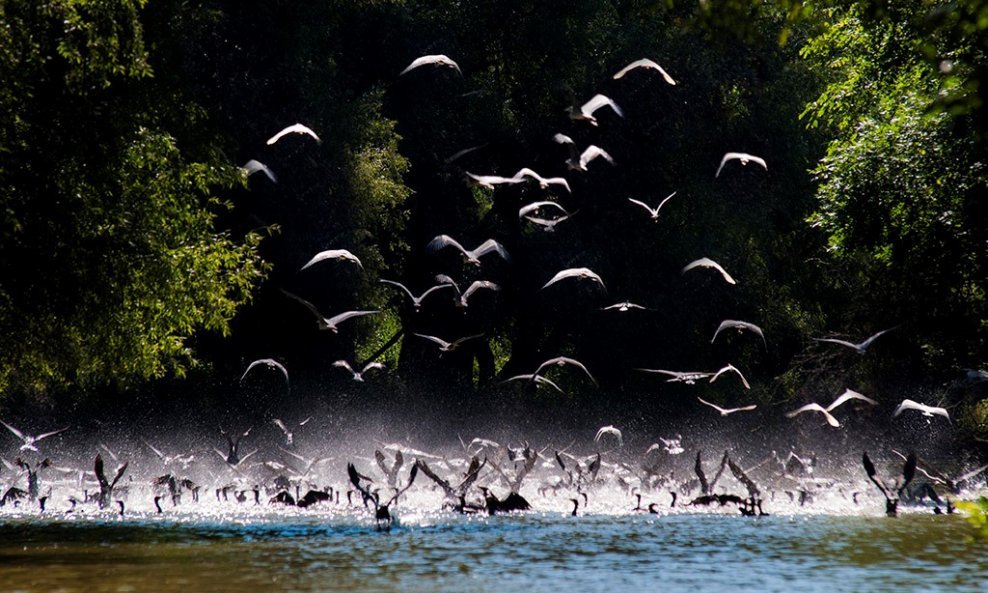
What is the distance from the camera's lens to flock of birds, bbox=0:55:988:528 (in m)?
28.7

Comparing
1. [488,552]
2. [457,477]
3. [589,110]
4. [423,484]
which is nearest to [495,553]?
[488,552]

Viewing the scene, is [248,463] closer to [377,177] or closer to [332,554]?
[377,177]

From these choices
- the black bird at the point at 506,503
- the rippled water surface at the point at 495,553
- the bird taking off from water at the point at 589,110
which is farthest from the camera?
the bird taking off from water at the point at 589,110

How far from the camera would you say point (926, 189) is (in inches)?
1057

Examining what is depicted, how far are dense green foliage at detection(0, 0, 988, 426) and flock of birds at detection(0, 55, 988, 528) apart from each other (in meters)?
1.21

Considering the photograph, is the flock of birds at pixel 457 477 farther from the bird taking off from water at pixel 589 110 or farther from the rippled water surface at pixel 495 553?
the rippled water surface at pixel 495 553

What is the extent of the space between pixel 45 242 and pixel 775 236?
97.3 ft

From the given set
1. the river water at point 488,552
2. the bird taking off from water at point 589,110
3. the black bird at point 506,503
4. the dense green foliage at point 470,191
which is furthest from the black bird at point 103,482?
the bird taking off from water at point 589,110

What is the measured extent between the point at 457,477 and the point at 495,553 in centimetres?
1208

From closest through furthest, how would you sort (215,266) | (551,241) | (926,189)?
(215,266), (926,189), (551,241)

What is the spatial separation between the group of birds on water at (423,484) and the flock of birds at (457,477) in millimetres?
53

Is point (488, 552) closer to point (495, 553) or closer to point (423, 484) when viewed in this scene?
point (495, 553)

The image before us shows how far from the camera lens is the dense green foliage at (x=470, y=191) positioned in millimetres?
21297

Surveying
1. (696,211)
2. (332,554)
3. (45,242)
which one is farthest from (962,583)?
(696,211)
